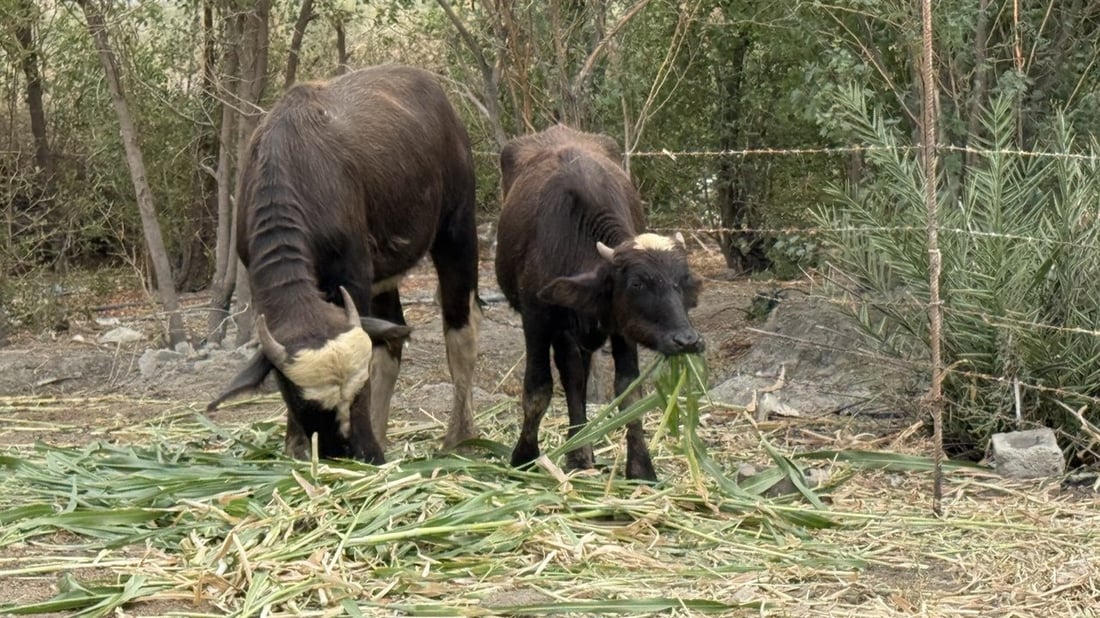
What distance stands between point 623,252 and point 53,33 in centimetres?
841

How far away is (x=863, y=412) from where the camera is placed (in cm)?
914

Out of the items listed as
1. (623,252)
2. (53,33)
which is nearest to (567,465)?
(623,252)

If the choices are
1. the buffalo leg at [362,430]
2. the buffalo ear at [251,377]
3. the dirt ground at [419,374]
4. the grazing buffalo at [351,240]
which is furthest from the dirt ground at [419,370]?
the buffalo ear at [251,377]

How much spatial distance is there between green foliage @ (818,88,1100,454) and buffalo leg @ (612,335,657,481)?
1.36 meters

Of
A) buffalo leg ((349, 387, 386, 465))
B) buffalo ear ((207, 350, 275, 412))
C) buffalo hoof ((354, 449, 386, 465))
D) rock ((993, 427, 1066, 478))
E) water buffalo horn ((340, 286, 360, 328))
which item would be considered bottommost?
rock ((993, 427, 1066, 478))

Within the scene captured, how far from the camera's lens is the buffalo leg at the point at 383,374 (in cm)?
891

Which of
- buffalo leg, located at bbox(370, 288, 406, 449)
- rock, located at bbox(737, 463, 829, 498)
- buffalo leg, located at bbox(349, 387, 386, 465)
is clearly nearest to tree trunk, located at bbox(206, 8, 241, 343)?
buffalo leg, located at bbox(370, 288, 406, 449)

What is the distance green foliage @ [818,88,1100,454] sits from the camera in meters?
7.86

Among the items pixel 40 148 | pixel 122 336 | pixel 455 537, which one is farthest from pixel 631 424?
pixel 40 148

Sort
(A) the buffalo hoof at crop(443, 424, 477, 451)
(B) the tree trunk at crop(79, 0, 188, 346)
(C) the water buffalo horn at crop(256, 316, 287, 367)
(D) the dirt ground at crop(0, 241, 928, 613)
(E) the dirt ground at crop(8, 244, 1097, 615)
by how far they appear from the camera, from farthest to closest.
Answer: (B) the tree trunk at crop(79, 0, 188, 346) < (D) the dirt ground at crop(0, 241, 928, 613) < (A) the buffalo hoof at crop(443, 424, 477, 451) < (C) the water buffalo horn at crop(256, 316, 287, 367) < (E) the dirt ground at crop(8, 244, 1097, 615)

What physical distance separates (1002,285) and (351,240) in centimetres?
349

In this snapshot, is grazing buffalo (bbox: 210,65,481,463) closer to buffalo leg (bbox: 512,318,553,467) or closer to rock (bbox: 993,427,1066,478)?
buffalo leg (bbox: 512,318,553,467)

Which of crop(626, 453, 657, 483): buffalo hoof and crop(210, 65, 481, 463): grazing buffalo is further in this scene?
crop(626, 453, 657, 483): buffalo hoof

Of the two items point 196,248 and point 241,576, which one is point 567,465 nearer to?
point 241,576
